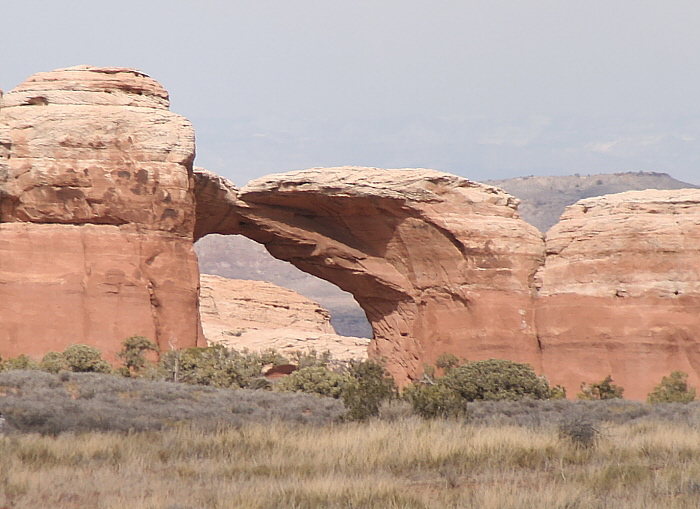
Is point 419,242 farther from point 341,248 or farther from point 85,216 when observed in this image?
point 85,216

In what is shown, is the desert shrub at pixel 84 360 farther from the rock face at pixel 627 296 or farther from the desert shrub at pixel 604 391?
the rock face at pixel 627 296

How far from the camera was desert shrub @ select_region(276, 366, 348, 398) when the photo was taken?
23250mm

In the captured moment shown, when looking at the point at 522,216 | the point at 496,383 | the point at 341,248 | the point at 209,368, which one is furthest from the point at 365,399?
the point at 522,216

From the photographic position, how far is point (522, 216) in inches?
4724

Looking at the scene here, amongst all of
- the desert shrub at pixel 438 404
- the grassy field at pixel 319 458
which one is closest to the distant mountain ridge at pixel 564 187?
the desert shrub at pixel 438 404

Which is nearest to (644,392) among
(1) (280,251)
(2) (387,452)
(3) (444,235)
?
(3) (444,235)

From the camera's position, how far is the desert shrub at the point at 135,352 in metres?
24.3

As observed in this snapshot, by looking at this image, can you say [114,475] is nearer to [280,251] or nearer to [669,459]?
[669,459]

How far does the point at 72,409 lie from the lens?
48.4 feet

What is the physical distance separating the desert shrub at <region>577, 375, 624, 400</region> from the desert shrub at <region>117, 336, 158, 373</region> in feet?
36.4

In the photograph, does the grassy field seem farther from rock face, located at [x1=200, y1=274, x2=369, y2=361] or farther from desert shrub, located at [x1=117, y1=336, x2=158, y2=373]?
rock face, located at [x1=200, y1=274, x2=369, y2=361]

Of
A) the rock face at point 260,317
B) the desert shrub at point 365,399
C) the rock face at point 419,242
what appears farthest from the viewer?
the rock face at point 260,317

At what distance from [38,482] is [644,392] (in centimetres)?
2055

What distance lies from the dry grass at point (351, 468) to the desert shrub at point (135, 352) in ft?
35.3
